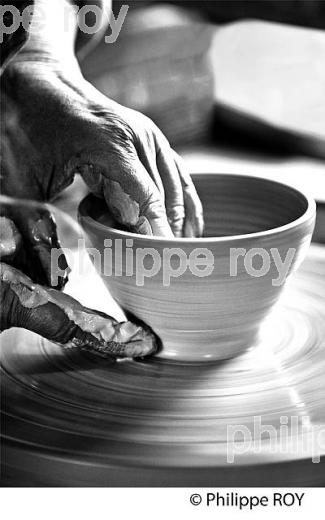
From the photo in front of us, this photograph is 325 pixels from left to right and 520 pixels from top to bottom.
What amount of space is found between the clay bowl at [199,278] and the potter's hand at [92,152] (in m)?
0.06

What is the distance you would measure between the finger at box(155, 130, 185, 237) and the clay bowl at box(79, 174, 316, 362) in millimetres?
105

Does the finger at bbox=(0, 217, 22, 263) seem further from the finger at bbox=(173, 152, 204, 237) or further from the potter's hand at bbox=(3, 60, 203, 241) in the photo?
the finger at bbox=(173, 152, 204, 237)

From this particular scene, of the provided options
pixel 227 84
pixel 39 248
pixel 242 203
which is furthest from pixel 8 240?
pixel 227 84

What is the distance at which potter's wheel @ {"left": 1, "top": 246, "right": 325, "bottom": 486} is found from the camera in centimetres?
107

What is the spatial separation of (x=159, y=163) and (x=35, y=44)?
0.34 meters

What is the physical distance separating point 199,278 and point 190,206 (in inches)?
10.9

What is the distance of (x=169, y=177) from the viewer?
4.53 ft

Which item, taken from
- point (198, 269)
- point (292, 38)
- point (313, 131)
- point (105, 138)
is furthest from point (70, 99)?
point (292, 38)

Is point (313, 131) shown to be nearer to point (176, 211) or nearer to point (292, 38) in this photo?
point (292, 38)

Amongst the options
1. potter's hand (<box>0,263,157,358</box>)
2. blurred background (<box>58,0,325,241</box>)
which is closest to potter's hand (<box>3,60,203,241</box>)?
potter's hand (<box>0,263,157,358</box>)

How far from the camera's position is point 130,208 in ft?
4.14

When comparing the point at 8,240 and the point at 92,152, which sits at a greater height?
Answer: the point at 92,152

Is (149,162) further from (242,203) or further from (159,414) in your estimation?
(159,414)

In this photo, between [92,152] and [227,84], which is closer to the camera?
[92,152]
